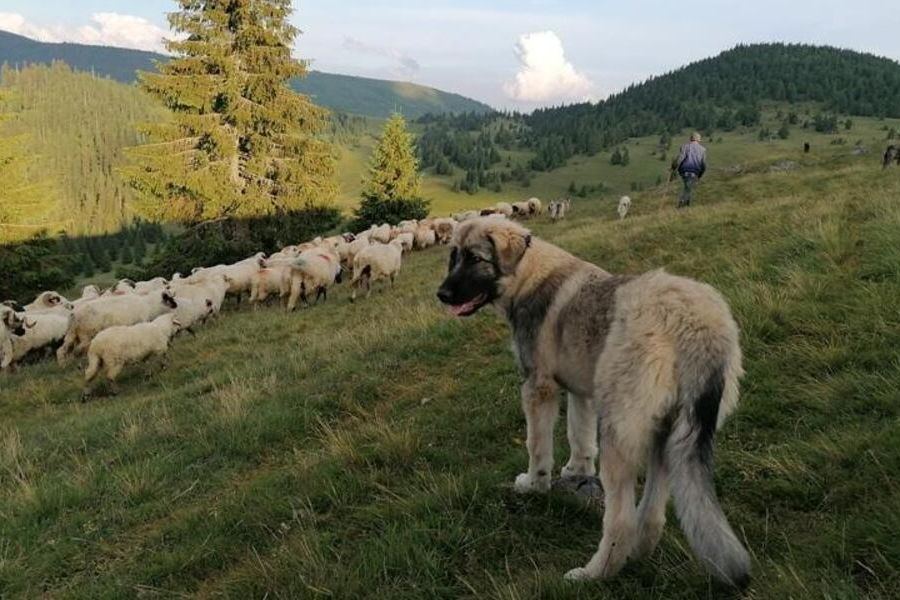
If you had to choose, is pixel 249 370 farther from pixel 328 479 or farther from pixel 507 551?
pixel 507 551

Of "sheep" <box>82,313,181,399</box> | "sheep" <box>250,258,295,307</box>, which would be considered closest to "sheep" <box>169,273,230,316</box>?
"sheep" <box>250,258,295,307</box>

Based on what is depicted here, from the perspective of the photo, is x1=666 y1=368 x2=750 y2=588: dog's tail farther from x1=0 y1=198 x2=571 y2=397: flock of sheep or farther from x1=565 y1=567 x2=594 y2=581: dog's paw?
x1=0 y1=198 x2=571 y2=397: flock of sheep

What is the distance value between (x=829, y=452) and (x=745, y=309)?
3.01 meters

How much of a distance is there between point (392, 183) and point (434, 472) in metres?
45.7

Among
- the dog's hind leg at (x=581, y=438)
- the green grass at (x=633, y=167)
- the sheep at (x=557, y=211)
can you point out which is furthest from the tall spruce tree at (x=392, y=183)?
the green grass at (x=633, y=167)

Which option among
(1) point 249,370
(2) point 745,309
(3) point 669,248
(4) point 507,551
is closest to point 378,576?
(4) point 507,551

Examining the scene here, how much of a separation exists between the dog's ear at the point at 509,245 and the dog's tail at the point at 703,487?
6.26 feet

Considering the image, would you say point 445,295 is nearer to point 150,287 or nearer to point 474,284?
point 474,284

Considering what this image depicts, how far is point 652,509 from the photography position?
10.8 feet

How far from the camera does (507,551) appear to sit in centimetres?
367

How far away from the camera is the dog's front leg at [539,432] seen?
4.14 metres

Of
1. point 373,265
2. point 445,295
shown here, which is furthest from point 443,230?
point 445,295

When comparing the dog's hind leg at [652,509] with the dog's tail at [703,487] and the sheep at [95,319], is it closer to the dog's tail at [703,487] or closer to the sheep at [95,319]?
the dog's tail at [703,487]

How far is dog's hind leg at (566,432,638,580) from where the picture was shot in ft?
10.3
